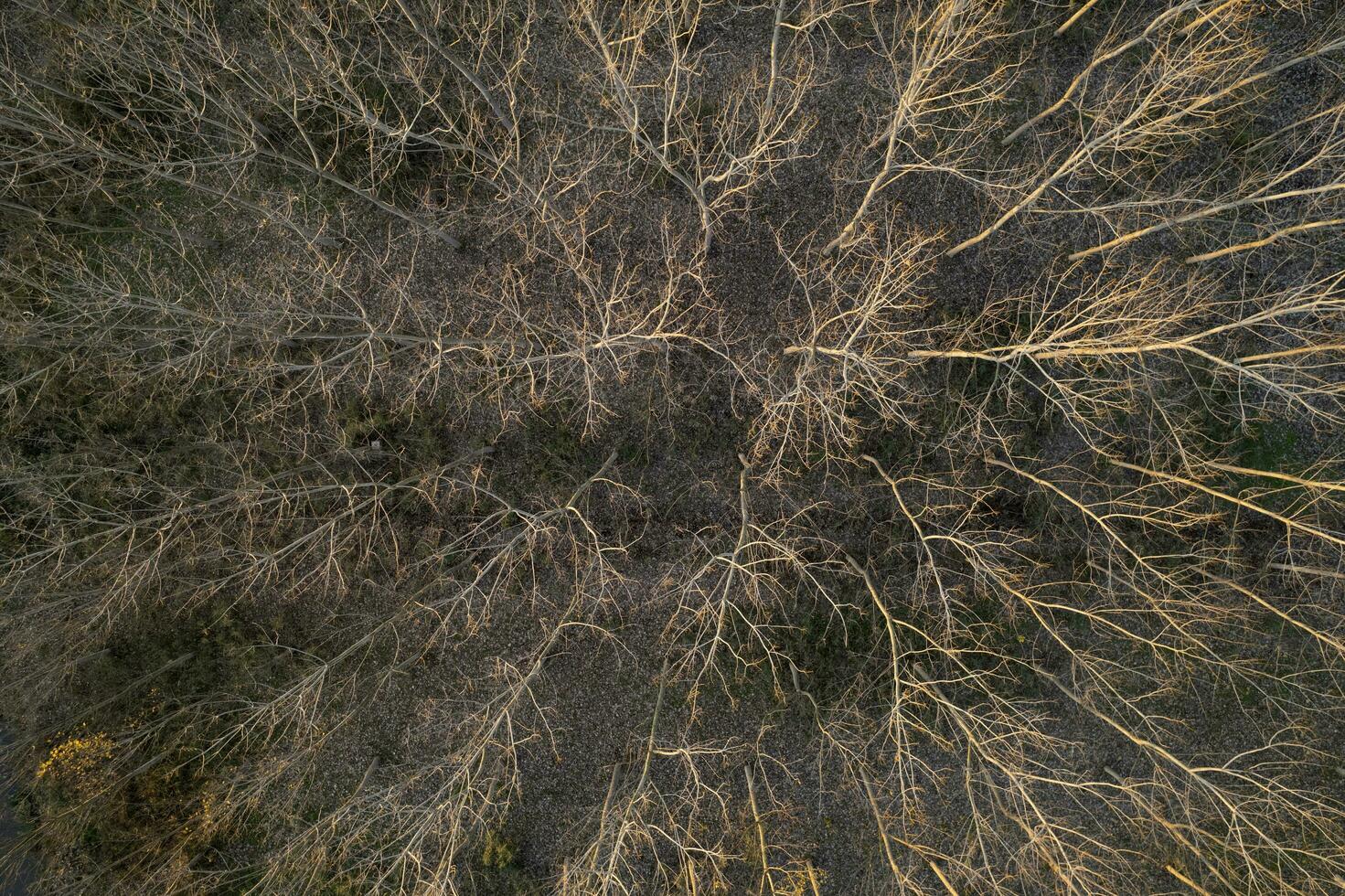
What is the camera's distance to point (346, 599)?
1216 centimetres

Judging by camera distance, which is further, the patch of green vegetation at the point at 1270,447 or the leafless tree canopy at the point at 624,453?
the patch of green vegetation at the point at 1270,447

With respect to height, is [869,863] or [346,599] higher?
[346,599]

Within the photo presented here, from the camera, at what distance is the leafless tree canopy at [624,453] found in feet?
38.1

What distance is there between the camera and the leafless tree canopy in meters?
11.6

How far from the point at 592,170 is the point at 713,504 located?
18.6 feet

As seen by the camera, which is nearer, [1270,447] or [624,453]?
[1270,447]

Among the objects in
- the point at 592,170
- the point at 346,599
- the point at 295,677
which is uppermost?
the point at 592,170

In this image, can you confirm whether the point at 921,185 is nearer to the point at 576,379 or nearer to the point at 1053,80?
the point at 1053,80

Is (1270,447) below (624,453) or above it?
below

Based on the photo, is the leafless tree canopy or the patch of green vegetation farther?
the patch of green vegetation

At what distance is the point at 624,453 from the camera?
474 inches

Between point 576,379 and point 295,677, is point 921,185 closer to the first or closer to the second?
point 576,379

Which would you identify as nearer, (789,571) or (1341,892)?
(1341,892)

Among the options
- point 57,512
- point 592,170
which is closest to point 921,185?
point 592,170
